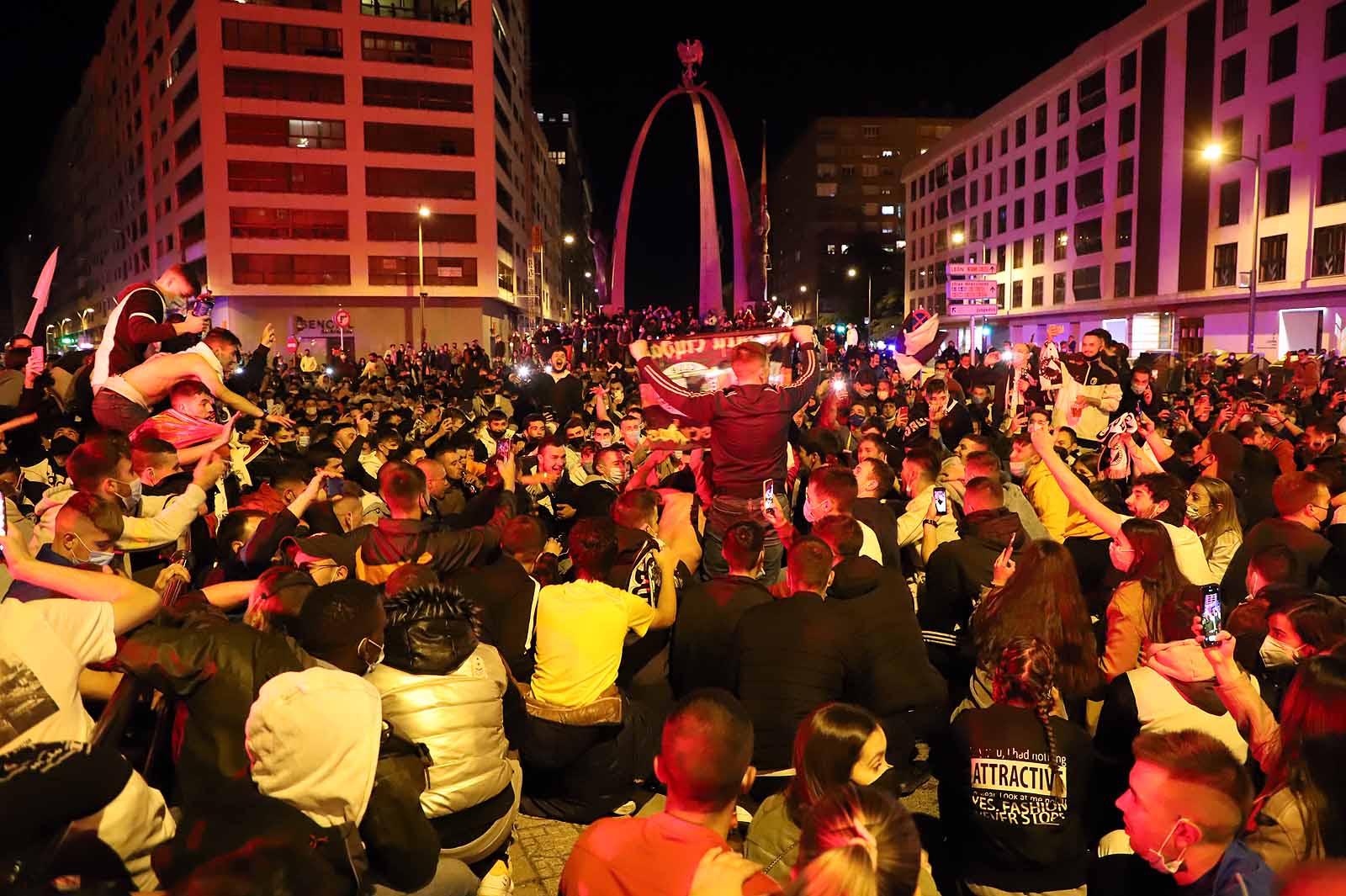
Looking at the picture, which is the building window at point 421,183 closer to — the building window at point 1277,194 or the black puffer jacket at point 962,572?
the building window at point 1277,194

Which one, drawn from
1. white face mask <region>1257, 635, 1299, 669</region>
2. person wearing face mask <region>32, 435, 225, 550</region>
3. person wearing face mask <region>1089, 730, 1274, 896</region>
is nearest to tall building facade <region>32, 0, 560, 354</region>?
person wearing face mask <region>32, 435, 225, 550</region>

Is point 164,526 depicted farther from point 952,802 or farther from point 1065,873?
point 1065,873

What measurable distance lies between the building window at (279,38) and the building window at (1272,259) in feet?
Result: 153

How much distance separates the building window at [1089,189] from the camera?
56906mm

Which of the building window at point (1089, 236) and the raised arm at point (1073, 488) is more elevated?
the building window at point (1089, 236)

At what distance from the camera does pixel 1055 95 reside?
6131 centimetres

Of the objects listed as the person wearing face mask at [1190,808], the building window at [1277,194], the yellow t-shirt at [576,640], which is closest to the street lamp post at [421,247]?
the building window at [1277,194]

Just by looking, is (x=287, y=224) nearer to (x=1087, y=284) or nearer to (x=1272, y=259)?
(x=1087, y=284)

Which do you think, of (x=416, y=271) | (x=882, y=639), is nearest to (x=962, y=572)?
(x=882, y=639)

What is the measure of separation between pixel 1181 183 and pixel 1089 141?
11.1 metres

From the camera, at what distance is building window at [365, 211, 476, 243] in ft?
177

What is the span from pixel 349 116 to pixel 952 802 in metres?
56.3

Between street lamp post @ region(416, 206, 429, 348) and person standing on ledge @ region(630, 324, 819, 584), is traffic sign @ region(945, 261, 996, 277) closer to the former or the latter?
person standing on ledge @ region(630, 324, 819, 584)

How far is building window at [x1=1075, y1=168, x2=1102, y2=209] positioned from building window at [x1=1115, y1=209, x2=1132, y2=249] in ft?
9.56
